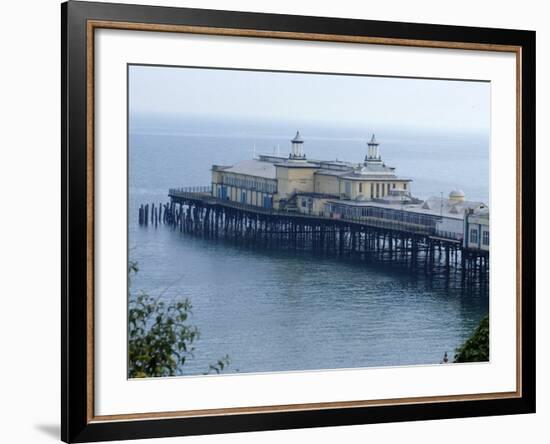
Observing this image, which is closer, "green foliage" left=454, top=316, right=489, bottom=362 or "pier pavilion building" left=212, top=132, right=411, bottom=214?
"pier pavilion building" left=212, top=132, right=411, bottom=214

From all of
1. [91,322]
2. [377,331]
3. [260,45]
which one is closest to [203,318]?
[91,322]

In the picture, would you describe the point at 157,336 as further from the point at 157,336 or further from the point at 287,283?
the point at 287,283

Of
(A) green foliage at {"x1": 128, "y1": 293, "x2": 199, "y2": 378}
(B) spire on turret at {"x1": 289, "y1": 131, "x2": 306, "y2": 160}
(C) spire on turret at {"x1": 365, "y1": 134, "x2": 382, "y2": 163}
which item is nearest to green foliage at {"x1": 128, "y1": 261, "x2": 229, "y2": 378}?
(A) green foliage at {"x1": 128, "y1": 293, "x2": 199, "y2": 378}

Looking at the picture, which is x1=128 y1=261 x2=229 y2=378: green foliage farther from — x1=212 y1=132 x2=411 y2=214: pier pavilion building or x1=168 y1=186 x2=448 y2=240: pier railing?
x1=212 y1=132 x2=411 y2=214: pier pavilion building

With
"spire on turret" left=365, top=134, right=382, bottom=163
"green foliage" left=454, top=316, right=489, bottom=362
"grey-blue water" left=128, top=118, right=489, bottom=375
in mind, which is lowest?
"green foliage" left=454, top=316, right=489, bottom=362

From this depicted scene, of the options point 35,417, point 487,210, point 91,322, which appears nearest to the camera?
point 91,322

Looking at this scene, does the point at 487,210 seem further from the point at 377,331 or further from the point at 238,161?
the point at 238,161

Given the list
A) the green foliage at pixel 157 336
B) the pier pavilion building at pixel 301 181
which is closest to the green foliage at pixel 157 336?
the green foliage at pixel 157 336
